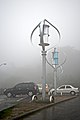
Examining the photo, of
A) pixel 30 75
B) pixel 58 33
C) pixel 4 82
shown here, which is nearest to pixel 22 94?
pixel 58 33

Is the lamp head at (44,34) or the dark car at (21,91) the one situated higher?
the lamp head at (44,34)

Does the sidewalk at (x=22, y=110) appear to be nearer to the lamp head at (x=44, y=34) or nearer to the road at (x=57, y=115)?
the road at (x=57, y=115)

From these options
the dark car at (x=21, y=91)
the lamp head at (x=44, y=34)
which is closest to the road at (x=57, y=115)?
the lamp head at (x=44, y=34)

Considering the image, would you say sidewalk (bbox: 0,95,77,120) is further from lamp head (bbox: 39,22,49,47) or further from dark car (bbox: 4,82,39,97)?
dark car (bbox: 4,82,39,97)

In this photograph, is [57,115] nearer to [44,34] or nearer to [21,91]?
[44,34]

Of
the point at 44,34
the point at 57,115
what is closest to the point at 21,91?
the point at 44,34

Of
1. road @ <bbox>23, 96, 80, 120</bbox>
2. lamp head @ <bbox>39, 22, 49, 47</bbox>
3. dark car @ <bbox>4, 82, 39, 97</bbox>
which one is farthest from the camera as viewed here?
dark car @ <bbox>4, 82, 39, 97</bbox>

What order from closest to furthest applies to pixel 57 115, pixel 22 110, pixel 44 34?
pixel 57 115, pixel 22 110, pixel 44 34

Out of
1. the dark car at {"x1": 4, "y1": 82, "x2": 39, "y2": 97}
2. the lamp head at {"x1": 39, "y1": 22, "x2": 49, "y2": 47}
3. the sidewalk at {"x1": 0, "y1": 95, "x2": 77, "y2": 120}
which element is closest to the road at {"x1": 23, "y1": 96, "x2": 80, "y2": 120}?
the sidewalk at {"x1": 0, "y1": 95, "x2": 77, "y2": 120}

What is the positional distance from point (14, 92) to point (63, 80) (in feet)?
135

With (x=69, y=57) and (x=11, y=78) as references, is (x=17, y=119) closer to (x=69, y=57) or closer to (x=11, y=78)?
(x=11, y=78)

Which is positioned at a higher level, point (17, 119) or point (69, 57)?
point (69, 57)

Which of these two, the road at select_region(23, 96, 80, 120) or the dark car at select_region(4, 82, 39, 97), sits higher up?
the dark car at select_region(4, 82, 39, 97)

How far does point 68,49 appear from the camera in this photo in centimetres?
8894
